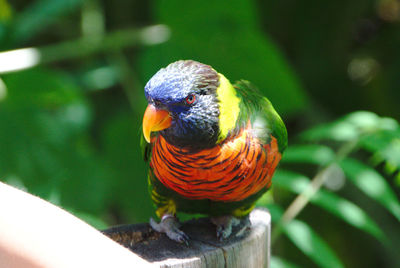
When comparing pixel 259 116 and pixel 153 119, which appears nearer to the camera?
pixel 153 119

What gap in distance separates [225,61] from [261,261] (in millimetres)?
2039

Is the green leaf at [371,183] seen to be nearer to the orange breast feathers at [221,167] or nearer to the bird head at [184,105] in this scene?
the orange breast feathers at [221,167]

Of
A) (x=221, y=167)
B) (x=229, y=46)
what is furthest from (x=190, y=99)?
(x=229, y=46)

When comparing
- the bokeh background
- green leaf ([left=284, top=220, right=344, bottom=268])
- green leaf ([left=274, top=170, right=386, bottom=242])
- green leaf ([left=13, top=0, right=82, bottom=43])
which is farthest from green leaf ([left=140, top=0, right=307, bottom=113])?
green leaf ([left=284, top=220, right=344, bottom=268])

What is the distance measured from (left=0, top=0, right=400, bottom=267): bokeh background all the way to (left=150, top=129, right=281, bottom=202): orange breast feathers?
1212 mm

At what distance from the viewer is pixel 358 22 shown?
4605 millimetres

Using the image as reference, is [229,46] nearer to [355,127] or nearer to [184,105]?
[355,127]

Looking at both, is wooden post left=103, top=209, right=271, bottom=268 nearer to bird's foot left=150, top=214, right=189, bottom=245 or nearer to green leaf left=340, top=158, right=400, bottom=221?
bird's foot left=150, top=214, right=189, bottom=245

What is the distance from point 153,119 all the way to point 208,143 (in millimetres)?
225

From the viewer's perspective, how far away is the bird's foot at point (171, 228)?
178cm

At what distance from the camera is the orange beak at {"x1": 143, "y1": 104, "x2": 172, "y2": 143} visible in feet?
5.32

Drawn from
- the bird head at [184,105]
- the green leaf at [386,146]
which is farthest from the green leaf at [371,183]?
the bird head at [184,105]

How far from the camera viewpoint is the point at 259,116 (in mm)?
1876

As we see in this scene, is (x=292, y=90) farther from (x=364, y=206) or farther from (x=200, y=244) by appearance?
(x=200, y=244)
